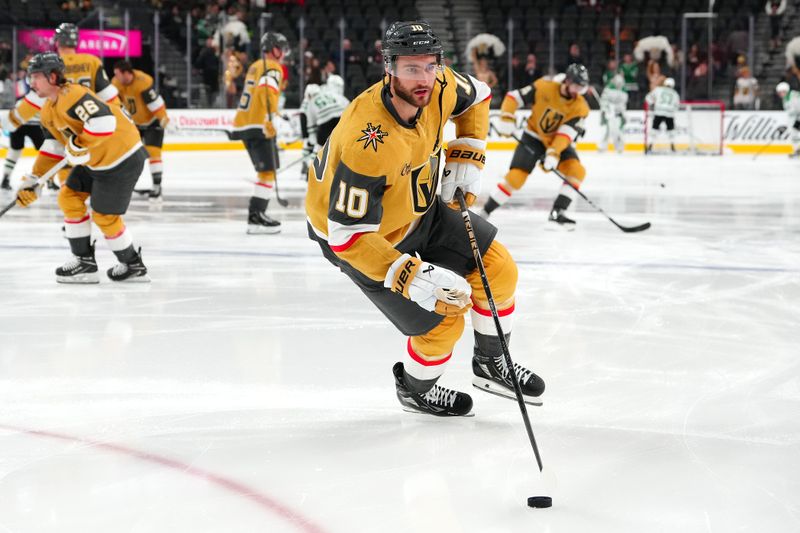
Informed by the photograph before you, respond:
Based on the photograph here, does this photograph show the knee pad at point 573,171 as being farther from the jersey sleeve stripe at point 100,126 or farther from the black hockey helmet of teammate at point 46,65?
the black hockey helmet of teammate at point 46,65

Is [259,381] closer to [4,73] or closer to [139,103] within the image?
[139,103]

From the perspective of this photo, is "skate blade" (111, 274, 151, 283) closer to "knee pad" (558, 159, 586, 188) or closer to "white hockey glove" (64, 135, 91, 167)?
"white hockey glove" (64, 135, 91, 167)

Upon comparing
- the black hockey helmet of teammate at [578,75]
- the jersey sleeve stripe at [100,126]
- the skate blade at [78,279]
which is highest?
the black hockey helmet of teammate at [578,75]

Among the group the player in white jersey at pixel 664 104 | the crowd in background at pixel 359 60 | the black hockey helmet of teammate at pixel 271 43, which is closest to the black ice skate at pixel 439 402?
the black hockey helmet of teammate at pixel 271 43

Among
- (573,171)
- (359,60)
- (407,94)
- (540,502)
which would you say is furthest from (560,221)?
(359,60)

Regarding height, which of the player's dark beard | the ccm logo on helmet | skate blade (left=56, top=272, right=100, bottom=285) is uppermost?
the player's dark beard

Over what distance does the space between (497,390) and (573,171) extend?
427 centimetres

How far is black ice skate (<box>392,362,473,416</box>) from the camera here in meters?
2.91

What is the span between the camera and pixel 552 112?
7.04 metres

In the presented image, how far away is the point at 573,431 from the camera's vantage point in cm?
275

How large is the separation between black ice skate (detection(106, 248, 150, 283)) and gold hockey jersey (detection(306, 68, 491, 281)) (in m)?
2.55

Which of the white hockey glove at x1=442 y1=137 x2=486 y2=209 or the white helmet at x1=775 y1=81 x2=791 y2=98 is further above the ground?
the white helmet at x1=775 y1=81 x2=791 y2=98

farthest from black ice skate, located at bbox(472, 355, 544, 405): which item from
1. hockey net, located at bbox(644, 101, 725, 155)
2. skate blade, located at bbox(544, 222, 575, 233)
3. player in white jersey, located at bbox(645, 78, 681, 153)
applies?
hockey net, located at bbox(644, 101, 725, 155)

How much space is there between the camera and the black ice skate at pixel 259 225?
688 cm
